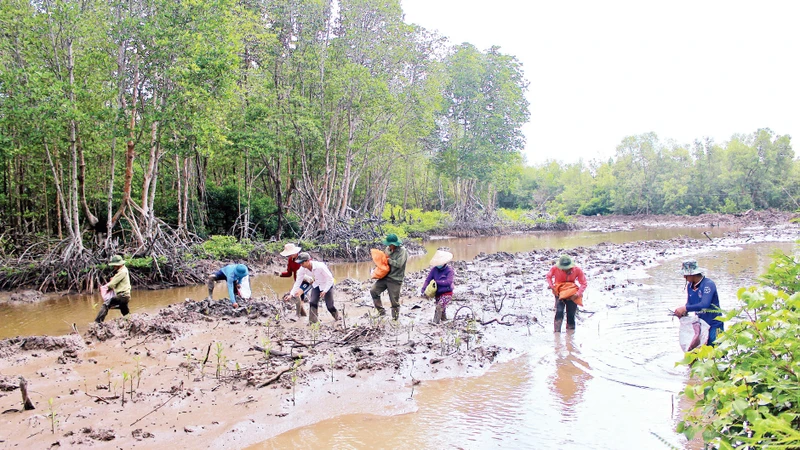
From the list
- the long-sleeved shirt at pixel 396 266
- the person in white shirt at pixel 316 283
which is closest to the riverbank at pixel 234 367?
the person in white shirt at pixel 316 283

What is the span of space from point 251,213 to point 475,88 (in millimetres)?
20097

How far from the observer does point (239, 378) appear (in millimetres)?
6062

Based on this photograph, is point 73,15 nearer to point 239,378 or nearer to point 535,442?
point 239,378

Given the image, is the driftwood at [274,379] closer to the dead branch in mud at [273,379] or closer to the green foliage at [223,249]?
the dead branch in mud at [273,379]

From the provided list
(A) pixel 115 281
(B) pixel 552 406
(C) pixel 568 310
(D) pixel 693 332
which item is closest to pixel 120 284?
(A) pixel 115 281

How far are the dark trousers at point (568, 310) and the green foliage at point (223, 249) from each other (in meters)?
11.0

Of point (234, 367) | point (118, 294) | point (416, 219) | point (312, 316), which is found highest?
point (416, 219)

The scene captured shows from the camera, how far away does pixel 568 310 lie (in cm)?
862

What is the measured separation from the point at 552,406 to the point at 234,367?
403 cm

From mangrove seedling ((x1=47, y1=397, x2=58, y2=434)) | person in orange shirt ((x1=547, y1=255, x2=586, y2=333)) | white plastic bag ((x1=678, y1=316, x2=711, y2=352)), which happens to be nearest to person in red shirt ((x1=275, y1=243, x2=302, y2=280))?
person in orange shirt ((x1=547, y1=255, x2=586, y2=333))

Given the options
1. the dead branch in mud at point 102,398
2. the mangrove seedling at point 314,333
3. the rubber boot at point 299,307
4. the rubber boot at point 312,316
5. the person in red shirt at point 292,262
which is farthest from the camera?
the person in red shirt at point 292,262

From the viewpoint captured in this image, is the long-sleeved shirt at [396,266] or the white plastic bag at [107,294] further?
Result: the white plastic bag at [107,294]

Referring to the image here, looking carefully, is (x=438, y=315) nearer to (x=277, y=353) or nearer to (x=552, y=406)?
(x=277, y=353)

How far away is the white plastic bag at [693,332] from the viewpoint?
612 centimetres
